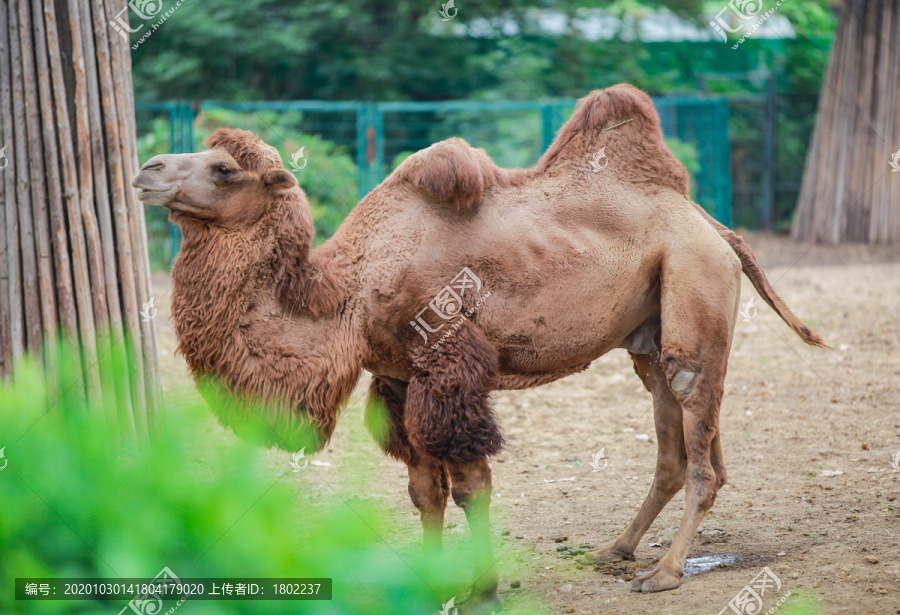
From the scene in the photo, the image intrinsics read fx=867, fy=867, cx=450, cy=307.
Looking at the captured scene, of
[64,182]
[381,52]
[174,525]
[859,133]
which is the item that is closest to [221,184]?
[64,182]

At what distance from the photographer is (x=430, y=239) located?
3.71m

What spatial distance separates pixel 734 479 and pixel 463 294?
8.56 feet

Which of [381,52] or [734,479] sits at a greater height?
[381,52]

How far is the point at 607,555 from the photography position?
4.25m

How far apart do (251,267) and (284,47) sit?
14041mm

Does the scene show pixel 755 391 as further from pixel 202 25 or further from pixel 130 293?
pixel 202 25

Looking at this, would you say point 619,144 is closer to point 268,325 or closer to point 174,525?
point 268,325

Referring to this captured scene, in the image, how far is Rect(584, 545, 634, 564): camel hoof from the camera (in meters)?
4.24

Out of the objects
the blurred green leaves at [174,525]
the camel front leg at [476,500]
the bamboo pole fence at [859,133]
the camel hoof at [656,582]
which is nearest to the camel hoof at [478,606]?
the camel front leg at [476,500]

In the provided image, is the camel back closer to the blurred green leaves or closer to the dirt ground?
the dirt ground

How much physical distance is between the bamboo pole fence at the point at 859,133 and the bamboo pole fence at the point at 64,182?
13384 mm

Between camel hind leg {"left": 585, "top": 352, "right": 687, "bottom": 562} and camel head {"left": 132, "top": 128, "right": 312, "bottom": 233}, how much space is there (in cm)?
201

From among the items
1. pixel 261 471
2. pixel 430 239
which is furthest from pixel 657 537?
pixel 261 471

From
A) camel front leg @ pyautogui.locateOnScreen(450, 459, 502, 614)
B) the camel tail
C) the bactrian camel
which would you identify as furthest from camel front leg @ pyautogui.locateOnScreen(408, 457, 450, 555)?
the camel tail
